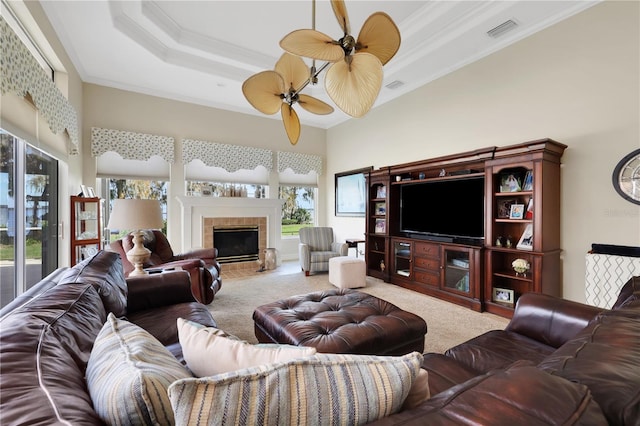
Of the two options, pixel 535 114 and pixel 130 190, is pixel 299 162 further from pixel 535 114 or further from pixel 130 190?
pixel 535 114

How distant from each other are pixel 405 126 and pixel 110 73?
4597mm

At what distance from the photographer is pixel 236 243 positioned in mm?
5711

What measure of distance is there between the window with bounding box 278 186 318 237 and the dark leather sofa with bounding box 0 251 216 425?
170 inches

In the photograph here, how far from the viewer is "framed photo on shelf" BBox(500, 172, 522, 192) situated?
3.24 m

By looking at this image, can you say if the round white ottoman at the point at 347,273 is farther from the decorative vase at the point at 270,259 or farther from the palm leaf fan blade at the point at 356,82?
the palm leaf fan blade at the point at 356,82

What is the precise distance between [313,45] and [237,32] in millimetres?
2452

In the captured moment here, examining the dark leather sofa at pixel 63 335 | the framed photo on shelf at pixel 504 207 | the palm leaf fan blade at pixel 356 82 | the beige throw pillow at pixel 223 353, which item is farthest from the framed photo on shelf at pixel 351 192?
the beige throw pillow at pixel 223 353

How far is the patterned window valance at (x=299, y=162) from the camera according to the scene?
6070mm

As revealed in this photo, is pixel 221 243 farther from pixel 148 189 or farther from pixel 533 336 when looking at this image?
pixel 533 336

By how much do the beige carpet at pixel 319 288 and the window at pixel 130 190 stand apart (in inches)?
74.2

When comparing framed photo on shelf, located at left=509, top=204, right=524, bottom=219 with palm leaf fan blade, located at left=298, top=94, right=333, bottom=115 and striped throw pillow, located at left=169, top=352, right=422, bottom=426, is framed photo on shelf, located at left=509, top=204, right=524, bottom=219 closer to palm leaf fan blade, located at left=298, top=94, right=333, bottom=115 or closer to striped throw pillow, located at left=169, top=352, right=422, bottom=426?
palm leaf fan blade, located at left=298, top=94, right=333, bottom=115

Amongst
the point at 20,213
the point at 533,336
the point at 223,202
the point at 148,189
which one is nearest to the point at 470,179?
the point at 533,336

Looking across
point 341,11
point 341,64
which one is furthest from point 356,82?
point 341,11

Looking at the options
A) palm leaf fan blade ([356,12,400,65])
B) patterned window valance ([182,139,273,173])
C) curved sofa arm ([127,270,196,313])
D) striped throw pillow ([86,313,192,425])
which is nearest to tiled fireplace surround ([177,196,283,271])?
patterned window valance ([182,139,273,173])
